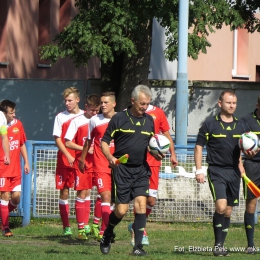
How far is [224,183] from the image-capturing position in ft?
36.1

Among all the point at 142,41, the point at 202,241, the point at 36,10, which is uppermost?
the point at 36,10

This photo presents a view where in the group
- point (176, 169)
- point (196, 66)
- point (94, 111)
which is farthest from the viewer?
point (196, 66)

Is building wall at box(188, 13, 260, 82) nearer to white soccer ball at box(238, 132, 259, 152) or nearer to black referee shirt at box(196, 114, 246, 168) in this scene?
black referee shirt at box(196, 114, 246, 168)

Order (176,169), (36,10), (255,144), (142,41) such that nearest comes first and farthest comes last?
(255,144) < (176,169) < (142,41) < (36,10)

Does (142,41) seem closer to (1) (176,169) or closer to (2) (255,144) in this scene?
(1) (176,169)

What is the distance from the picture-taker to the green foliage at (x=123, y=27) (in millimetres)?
21781

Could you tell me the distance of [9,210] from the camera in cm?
1405

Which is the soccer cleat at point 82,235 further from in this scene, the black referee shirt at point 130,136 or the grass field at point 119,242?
the black referee shirt at point 130,136

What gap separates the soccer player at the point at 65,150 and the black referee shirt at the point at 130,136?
197cm

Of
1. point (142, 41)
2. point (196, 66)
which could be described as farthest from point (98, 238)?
Answer: point (196, 66)

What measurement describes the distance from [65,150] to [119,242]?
1.54 m

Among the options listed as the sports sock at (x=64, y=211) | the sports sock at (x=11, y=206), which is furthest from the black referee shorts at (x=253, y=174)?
the sports sock at (x=11, y=206)

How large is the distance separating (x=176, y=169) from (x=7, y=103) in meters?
3.25

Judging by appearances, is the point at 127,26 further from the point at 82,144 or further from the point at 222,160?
the point at 222,160
